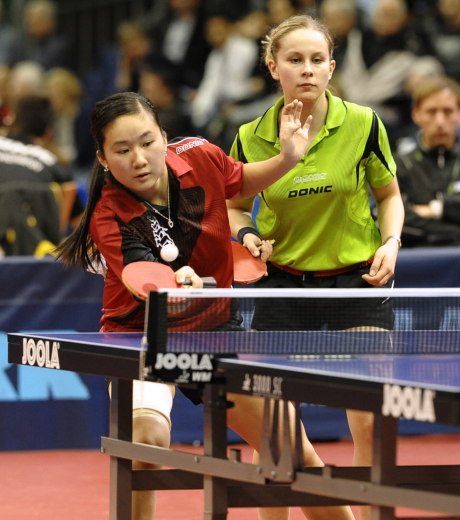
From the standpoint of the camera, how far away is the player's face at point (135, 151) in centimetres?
389

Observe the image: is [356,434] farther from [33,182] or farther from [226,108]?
[226,108]

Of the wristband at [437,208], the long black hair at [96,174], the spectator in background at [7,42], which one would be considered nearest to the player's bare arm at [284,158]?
the long black hair at [96,174]

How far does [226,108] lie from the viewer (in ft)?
34.7

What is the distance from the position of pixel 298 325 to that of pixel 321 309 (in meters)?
0.11

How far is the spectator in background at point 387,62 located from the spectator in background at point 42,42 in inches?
174

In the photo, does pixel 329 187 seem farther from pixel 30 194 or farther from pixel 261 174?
pixel 30 194

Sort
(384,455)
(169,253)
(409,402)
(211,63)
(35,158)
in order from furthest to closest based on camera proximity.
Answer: (211,63), (35,158), (169,253), (384,455), (409,402)

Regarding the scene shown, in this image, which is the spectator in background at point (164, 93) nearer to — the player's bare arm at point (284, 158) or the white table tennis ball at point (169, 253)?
the player's bare arm at point (284, 158)

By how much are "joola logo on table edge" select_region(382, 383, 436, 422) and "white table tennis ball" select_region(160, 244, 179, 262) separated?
1.18m

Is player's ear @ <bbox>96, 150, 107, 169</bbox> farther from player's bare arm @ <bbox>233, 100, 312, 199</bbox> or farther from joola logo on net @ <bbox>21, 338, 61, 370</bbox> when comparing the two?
joola logo on net @ <bbox>21, 338, 61, 370</bbox>

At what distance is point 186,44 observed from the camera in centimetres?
1167

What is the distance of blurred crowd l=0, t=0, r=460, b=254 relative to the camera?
9.57 m

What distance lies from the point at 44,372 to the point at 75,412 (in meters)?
0.28

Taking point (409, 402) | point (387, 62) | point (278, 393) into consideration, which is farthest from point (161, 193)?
point (387, 62)
